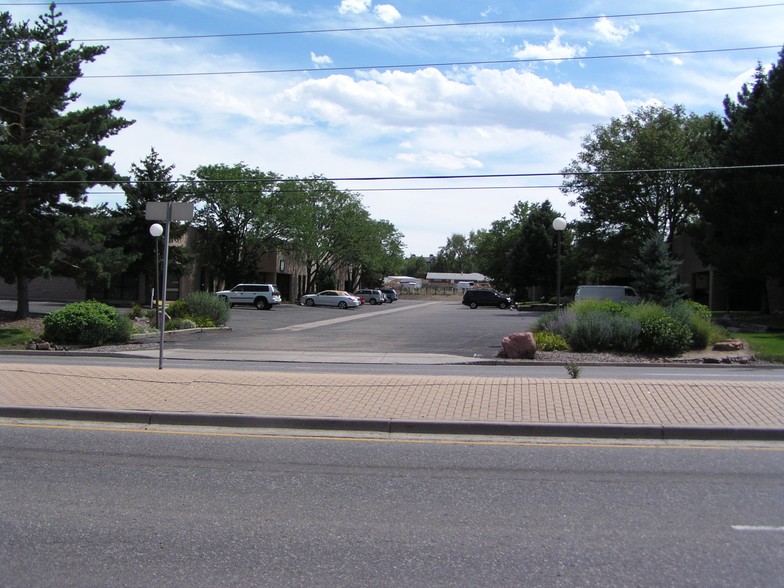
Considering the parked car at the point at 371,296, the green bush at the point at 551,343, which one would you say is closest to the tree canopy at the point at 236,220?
the parked car at the point at 371,296

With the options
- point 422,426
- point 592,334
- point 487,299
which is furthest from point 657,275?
point 487,299

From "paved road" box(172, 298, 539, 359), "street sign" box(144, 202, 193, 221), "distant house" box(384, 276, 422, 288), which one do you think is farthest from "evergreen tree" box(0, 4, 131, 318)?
"distant house" box(384, 276, 422, 288)

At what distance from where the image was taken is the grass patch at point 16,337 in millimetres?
21002

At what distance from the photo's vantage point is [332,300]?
55.6 metres

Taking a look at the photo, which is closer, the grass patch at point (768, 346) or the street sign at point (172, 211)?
the street sign at point (172, 211)

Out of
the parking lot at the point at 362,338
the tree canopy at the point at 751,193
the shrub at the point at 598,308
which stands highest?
the tree canopy at the point at 751,193

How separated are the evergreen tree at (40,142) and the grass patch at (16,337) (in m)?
2.93

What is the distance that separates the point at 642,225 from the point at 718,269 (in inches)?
620

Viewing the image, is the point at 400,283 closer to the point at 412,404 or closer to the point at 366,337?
the point at 366,337

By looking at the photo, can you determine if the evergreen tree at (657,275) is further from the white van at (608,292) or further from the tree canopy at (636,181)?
the tree canopy at (636,181)

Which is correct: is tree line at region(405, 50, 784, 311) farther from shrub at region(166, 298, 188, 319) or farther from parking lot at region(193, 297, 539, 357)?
shrub at region(166, 298, 188, 319)

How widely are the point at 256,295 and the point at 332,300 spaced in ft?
29.6

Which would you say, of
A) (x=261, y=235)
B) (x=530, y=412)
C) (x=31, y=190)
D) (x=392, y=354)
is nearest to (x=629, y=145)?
(x=261, y=235)

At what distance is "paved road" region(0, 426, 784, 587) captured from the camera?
13.6 feet
